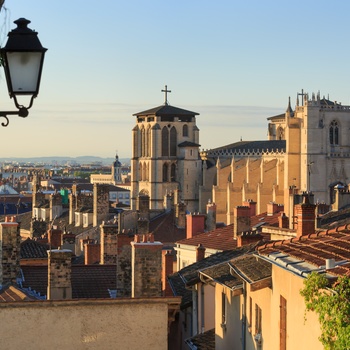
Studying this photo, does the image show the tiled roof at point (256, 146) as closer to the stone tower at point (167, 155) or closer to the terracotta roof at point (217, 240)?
A: the stone tower at point (167, 155)

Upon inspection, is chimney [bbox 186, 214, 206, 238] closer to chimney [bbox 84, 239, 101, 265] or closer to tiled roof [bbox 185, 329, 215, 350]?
chimney [bbox 84, 239, 101, 265]

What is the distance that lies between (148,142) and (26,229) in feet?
218

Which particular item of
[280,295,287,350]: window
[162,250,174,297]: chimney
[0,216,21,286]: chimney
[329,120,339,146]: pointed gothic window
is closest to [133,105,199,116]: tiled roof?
[329,120,339,146]: pointed gothic window

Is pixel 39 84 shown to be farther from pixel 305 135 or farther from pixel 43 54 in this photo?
pixel 305 135

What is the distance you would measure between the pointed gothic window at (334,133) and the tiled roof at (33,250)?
278 ft

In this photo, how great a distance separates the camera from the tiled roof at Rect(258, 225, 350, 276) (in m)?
11.0

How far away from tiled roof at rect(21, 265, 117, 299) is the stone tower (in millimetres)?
104503

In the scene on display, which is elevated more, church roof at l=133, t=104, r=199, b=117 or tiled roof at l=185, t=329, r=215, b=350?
church roof at l=133, t=104, r=199, b=117

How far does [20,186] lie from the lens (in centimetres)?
18250

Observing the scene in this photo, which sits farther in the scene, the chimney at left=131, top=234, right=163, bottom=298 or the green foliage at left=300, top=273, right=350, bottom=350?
the chimney at left=131, top=234, right=163, bottom=298

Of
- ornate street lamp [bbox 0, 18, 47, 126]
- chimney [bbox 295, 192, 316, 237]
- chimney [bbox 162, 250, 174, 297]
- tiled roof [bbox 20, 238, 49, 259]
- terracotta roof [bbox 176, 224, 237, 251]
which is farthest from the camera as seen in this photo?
tiled roof [bbox 20, 238, 49, 259]

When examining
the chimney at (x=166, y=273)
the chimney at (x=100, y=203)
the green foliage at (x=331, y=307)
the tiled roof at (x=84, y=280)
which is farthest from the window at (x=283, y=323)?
the chimney at (x=100, y=203)

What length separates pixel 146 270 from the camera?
19.4 meters

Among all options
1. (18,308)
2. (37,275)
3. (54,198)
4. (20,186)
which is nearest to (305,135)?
(54,198)
